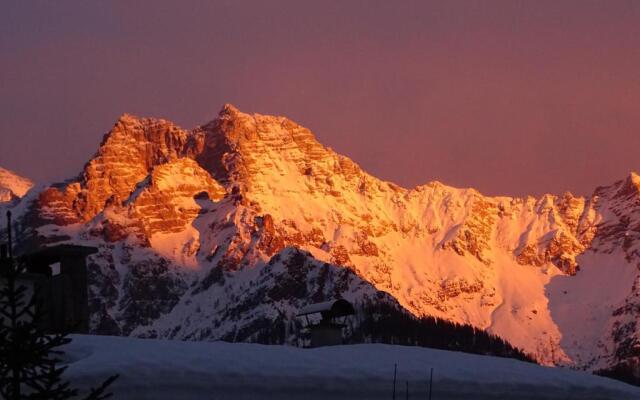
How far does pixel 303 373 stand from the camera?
83.3 ft

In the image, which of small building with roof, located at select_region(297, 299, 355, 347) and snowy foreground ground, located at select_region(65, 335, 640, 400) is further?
small building with roof, located at select_region(297, 299, 355, 347)

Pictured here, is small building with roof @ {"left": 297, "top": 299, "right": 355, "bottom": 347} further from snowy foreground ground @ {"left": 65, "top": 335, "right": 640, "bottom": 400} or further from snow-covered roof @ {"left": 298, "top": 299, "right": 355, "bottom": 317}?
snowy foreground ground @ {"left": 65, "top": 335, "right": 640, "bottom": 400}

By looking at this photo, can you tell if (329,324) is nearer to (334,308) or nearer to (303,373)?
(334,308)

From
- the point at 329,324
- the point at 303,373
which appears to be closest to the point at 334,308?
the point at 329,324

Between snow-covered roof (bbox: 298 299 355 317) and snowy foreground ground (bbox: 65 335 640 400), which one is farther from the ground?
snow-covered roof (bbox: 298 299 355 317)

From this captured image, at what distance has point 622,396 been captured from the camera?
97.9 feet

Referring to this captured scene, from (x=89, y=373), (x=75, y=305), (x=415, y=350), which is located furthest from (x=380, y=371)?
(x=75, y=305)

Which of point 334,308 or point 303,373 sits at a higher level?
point 334,308

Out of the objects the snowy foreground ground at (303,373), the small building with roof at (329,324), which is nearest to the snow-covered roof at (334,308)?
the small building with roof at (329,324)

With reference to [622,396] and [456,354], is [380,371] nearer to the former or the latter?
[456,354]

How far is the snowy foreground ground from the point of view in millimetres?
23578

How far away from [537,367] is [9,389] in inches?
577

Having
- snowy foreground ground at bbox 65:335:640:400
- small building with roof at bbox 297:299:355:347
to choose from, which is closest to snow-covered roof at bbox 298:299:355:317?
small building with roof at bbox 297:299:355:347

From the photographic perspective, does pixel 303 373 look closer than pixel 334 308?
Yes
